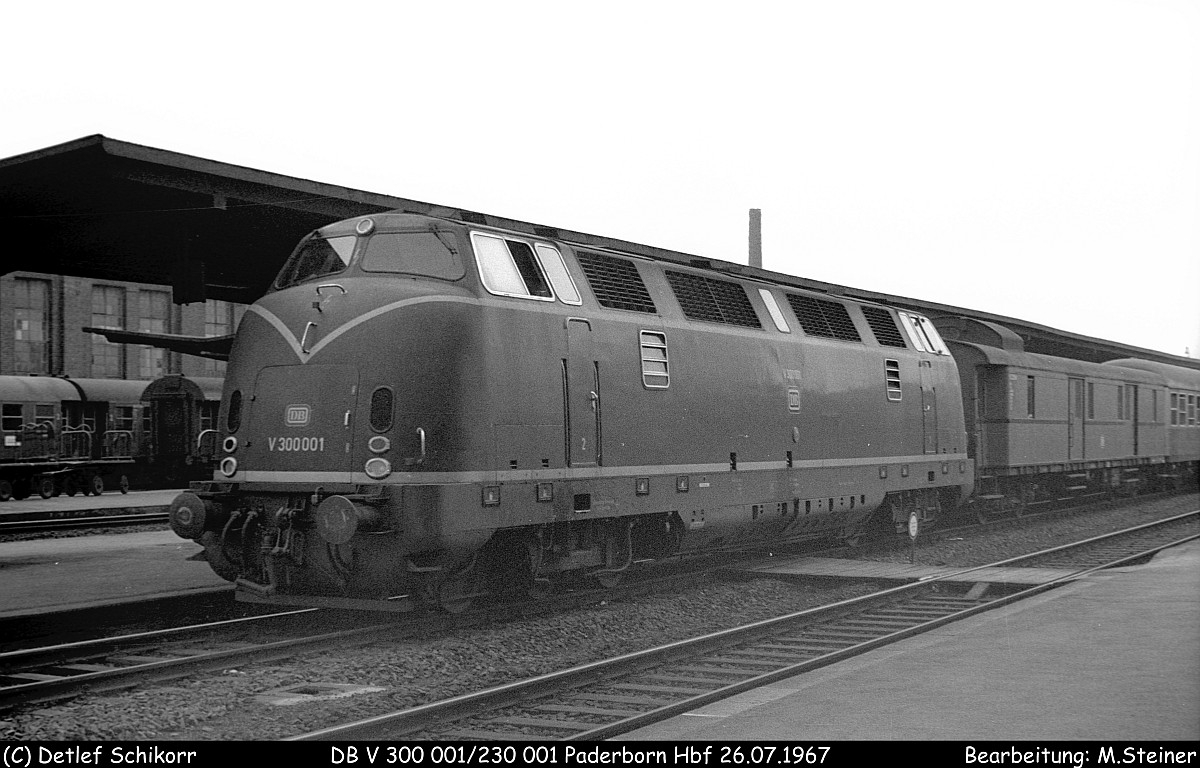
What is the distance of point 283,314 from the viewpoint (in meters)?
11.6

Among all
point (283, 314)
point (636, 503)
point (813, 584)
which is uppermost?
point (283, 314)

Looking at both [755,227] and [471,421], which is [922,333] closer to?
[471,421]

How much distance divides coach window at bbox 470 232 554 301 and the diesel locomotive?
0.08 ft

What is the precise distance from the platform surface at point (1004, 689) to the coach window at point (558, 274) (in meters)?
4.58

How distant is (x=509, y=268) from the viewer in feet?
38.4

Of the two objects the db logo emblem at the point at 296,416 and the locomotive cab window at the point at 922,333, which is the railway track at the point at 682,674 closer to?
the db logo emblem at the point at 296,416

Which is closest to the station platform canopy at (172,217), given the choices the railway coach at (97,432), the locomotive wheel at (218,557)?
the locomotive wheel at (218,557)

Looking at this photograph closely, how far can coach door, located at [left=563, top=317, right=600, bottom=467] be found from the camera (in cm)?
1196

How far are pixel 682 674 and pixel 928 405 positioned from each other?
35.4 feet

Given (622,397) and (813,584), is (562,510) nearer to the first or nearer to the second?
(622,397)

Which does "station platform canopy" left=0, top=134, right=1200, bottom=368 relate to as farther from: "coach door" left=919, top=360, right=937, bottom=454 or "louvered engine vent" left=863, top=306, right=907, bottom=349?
"coach door" left=919, top=360, right=937, bottom=454

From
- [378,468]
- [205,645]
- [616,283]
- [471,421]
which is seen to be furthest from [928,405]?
[205,645]

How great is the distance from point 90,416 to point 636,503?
102 ft
